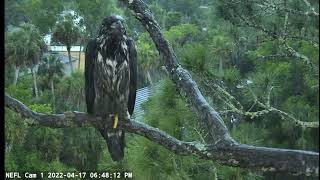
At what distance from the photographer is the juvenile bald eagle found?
8.57ft

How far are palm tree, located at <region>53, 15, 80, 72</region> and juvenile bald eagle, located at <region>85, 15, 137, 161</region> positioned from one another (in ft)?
23.0

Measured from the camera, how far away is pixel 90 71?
2.79 metres

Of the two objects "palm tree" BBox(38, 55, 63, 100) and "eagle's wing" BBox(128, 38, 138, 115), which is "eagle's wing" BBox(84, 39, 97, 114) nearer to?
"eagle's wing" BBox(128, 38, 138, 115)

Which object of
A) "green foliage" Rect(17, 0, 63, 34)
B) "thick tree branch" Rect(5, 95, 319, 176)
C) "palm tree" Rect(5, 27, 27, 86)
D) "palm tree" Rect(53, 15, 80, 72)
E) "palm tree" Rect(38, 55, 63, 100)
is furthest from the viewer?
"palm tree" Rect(38, 55, 63, 100)

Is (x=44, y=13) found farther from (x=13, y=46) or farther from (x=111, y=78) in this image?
(x=111, y=78)

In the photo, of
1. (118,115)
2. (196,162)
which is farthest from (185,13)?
(118,115)

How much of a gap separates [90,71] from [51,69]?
942cm

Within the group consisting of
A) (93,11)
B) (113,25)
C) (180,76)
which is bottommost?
(93,11)


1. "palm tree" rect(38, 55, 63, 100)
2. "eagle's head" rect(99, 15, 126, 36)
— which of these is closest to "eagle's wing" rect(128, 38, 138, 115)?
"eagle's head" rect(99, 15, 126, 36)

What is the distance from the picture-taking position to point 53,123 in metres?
2.30

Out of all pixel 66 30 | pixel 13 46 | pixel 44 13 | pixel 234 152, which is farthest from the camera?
pixel 44 13

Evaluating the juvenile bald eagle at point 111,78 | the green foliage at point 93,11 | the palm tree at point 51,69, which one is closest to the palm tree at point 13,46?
the juvenile bald eagle at point 111,78

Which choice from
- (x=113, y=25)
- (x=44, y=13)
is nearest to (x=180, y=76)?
(x=113, y=25)
